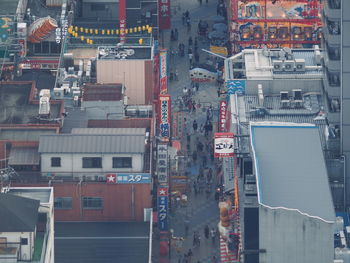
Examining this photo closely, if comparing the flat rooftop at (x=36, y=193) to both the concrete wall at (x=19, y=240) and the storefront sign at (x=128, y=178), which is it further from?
the storefront sign at (x=128, y=178)

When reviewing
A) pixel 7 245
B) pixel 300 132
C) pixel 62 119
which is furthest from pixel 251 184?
pixel 7 245

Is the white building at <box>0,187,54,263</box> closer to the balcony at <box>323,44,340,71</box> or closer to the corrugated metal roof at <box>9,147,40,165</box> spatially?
the corrugated metal roof at <box>9,147,40,165</box>

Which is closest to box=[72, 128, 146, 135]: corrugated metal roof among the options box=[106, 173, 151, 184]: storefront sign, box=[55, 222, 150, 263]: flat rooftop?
box=[106, 173, 151, 184]: storefront sign

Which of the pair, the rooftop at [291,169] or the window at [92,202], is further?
the window at [92,202]

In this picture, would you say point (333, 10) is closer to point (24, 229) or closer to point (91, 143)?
point (91, 143)

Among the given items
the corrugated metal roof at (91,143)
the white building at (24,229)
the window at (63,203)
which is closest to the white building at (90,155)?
the corrugated metal roof at (91,143)

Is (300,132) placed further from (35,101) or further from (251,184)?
(35,101)
